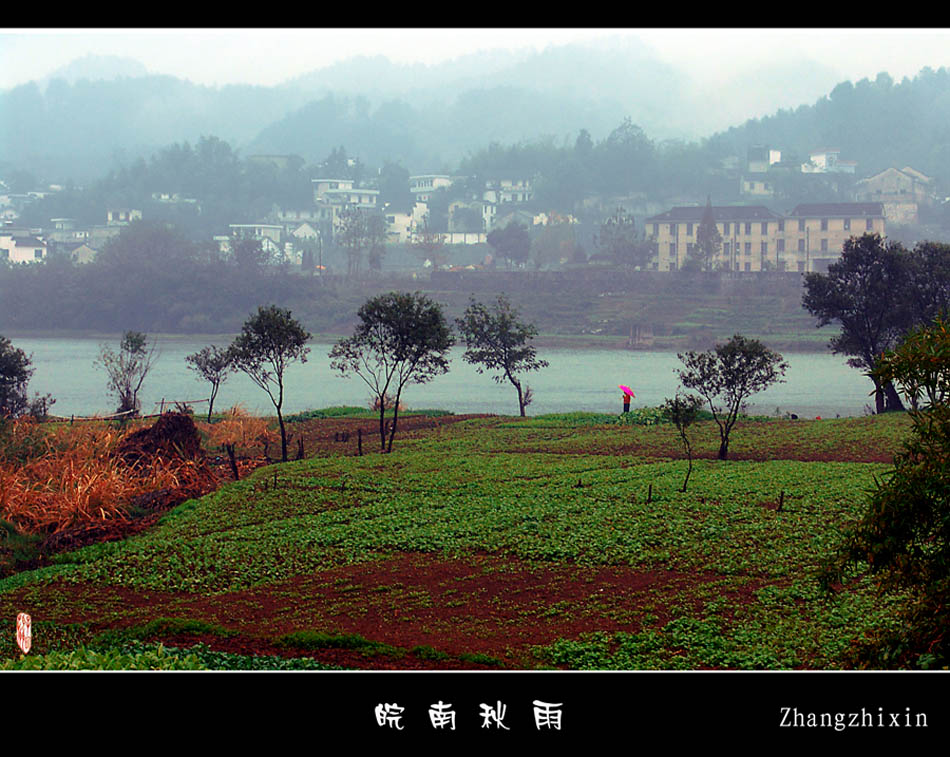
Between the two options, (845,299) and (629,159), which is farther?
(629,159)

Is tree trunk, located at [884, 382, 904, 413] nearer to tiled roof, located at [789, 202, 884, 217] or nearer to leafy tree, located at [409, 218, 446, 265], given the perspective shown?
leafy tree, located at [409, 218, 446, 265]

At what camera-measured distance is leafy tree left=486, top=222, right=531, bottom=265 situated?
68938 mm

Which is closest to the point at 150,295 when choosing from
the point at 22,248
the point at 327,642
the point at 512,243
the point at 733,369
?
the point at 22,248

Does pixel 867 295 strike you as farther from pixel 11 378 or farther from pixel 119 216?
pixel 119 216

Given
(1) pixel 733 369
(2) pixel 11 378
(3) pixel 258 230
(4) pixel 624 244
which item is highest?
(3) pixel 258 230

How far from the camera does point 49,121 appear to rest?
87.9 metres

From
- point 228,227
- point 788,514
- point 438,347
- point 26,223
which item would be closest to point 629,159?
point 228,227

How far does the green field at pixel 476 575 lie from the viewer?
20.3ft

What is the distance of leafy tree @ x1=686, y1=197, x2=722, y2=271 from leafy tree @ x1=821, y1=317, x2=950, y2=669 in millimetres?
59038

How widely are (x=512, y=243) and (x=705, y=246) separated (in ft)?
46.6

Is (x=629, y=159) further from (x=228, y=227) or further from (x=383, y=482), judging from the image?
(x=383, y=482)

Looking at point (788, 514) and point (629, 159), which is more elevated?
point (629, 159)

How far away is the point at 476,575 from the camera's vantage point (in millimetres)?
8195
